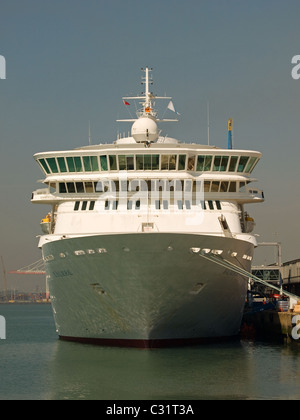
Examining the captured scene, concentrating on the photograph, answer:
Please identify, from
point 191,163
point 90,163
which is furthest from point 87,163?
point 191,163

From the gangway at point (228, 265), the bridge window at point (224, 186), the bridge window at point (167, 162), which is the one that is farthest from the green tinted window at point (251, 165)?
the gangway at point (228, 265)

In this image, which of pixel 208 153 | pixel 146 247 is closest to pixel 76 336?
pixel 146 247

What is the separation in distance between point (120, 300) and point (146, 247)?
2620 millimetres

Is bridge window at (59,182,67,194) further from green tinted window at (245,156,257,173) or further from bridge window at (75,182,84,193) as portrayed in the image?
green tinted window at (245,156,257,173)

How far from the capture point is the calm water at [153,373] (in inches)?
973

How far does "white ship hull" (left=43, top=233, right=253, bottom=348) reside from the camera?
103 ft

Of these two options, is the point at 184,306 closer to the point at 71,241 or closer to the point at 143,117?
the point at 71,241

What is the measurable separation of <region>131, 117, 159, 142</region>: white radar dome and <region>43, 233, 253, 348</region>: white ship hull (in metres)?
7.87

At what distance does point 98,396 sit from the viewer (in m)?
24.2

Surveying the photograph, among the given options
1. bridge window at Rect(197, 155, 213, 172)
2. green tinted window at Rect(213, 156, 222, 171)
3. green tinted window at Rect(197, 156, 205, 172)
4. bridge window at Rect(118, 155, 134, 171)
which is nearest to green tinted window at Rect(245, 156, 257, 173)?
green tinted window at Rect(213, 156, 222, 171)

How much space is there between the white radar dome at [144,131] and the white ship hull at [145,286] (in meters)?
7.87

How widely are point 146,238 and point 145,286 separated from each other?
205 centimetres

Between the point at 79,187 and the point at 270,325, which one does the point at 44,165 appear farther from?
the point at 270,325
